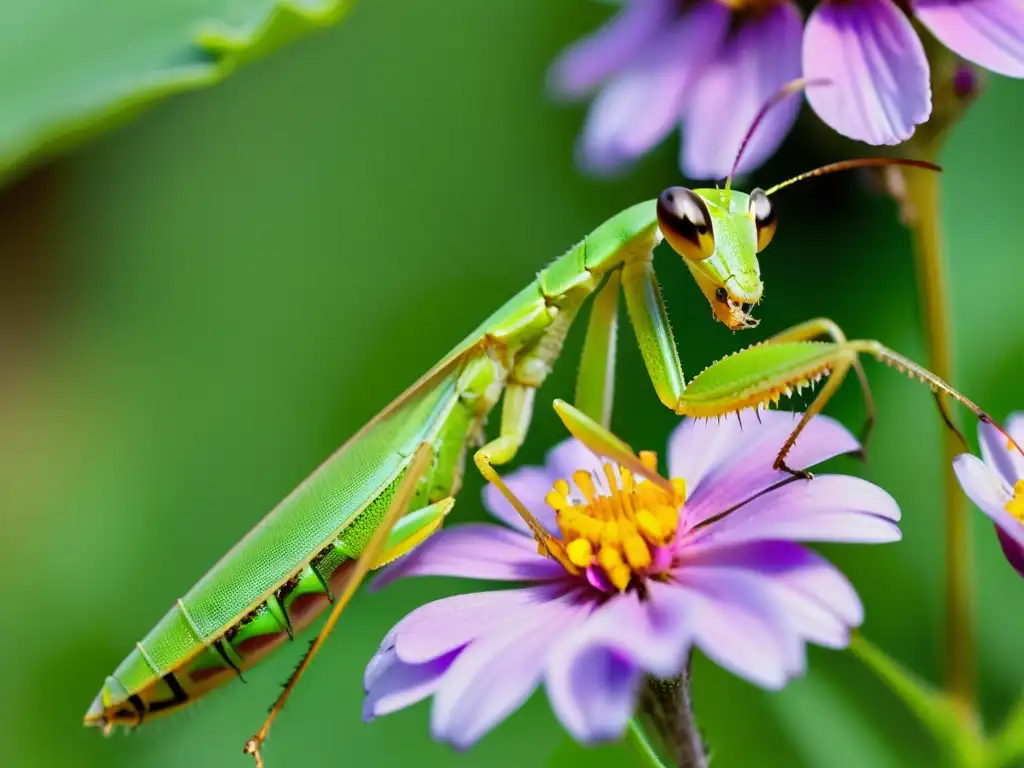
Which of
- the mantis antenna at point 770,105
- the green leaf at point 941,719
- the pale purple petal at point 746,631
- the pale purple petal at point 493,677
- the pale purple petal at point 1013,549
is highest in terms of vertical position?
the mantis antenna at point 770,105

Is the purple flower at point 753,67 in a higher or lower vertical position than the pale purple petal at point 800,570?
higher

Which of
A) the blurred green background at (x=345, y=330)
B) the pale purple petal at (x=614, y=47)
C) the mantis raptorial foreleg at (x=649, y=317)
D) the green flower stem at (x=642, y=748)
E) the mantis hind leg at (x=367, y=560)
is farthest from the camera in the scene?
the blurred green background at (x=345, y=330)

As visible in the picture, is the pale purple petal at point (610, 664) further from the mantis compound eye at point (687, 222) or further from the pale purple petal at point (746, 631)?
→ the mantis compound eye at point (687, 222)

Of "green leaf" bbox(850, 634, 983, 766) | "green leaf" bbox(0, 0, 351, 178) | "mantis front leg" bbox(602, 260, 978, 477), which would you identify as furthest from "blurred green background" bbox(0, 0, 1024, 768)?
"green leaf" bbox(0, 0, 351, 178)

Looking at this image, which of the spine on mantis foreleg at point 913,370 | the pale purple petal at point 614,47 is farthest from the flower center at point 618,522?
the pale purple petal at point 614,47

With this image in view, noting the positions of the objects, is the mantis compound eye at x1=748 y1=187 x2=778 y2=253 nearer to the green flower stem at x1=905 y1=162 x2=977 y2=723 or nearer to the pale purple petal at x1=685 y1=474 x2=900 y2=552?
the green flower stem at x1=905 y1=162 x2=977 y2=723

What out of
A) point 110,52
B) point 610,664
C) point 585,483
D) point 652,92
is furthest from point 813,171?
point 110,52

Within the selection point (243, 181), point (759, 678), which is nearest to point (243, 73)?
point (243, 181)

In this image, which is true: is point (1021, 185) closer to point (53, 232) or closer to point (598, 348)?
point (598, 348)
